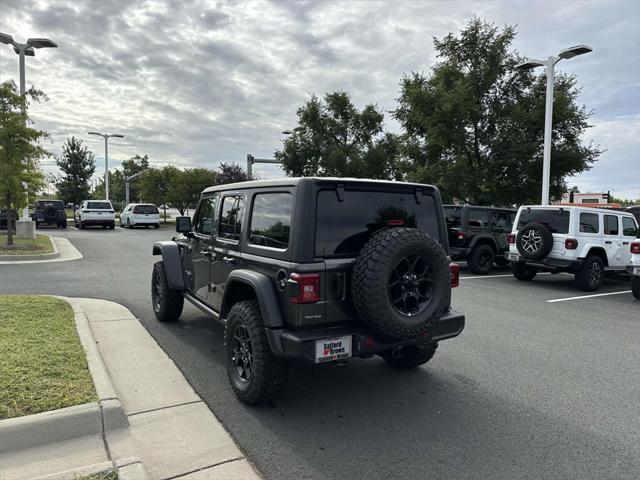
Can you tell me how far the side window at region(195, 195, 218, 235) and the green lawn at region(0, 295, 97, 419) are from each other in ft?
5.71

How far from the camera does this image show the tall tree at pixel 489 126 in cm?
1667

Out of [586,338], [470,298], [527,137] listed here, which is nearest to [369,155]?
[527,137]

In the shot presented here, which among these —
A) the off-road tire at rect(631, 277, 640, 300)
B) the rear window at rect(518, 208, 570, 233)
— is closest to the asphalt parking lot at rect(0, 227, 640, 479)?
the off-road tire at rect(631, 277, 640, 300)

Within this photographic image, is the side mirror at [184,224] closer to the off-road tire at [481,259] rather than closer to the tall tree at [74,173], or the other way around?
the off-road tire at [481,259]

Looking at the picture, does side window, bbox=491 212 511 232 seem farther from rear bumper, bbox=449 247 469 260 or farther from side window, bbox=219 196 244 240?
side window, bbox=219 196 244 240

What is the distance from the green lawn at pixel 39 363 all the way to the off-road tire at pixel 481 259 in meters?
9.52

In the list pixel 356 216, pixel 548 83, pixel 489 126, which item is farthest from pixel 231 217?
pixel 489 126

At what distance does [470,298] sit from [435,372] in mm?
4384

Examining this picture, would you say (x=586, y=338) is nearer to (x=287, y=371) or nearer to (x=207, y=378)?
(x=287, y=371)

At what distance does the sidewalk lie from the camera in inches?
110

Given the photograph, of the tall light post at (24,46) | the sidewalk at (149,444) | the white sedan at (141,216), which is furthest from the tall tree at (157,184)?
the sidewalk at (149,444)

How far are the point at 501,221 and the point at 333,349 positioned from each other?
10576 millimetres

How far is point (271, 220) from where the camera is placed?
3.94 m

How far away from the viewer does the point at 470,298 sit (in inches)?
345
